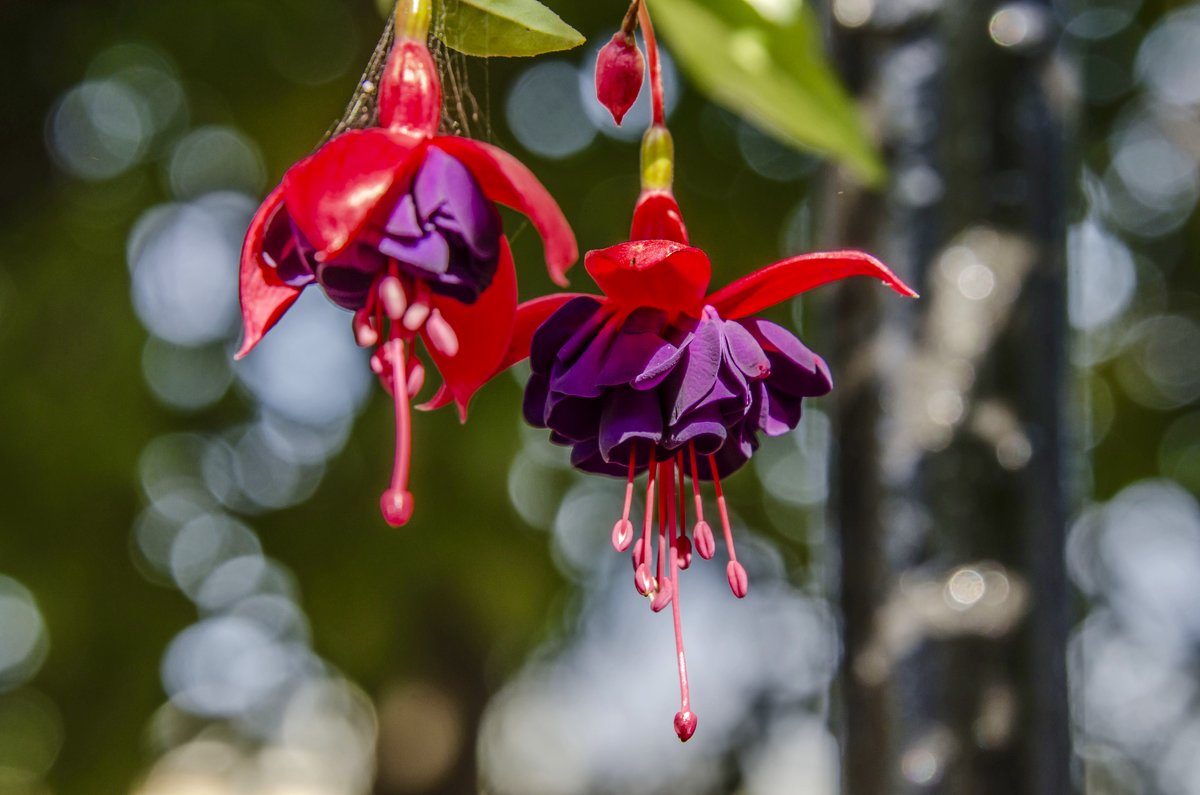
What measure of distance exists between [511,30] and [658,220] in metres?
0.11

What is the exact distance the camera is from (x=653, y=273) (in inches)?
15.9

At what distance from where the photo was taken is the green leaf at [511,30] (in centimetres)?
39

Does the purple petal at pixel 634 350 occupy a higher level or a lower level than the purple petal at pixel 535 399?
higher

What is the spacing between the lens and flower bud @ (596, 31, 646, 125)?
47 centimetres

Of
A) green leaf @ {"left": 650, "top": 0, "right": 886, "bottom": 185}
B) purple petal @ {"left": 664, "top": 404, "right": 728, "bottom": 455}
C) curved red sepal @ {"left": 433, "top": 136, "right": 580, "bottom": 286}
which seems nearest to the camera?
curved red sepal @ {"left": 433, "top": 136, "right": 580, "bottom": 286}

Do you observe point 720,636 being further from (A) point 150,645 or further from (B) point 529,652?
(A) point 150,645

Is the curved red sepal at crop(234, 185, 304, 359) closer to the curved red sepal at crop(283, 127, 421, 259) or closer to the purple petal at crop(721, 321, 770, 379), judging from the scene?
the curved red sepal at crop(283, 127, 421, 259)

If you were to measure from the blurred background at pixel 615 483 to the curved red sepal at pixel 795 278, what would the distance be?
193 millimetres

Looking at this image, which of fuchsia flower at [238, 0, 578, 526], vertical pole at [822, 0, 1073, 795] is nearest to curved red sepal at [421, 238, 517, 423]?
fuchsia flower at [238, 0, 578, 526]

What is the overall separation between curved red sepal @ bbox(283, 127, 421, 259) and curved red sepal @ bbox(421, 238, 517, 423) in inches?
2.8

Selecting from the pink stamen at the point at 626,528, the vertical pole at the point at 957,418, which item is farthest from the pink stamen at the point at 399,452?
the vertical pole at the point at 957,418

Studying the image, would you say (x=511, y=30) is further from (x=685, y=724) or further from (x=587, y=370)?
(x=685, y=724)

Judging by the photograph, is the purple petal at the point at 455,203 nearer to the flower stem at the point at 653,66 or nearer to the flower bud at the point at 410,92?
the flower bud at the point at 410,92

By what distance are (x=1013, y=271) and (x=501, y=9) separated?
54 cm
